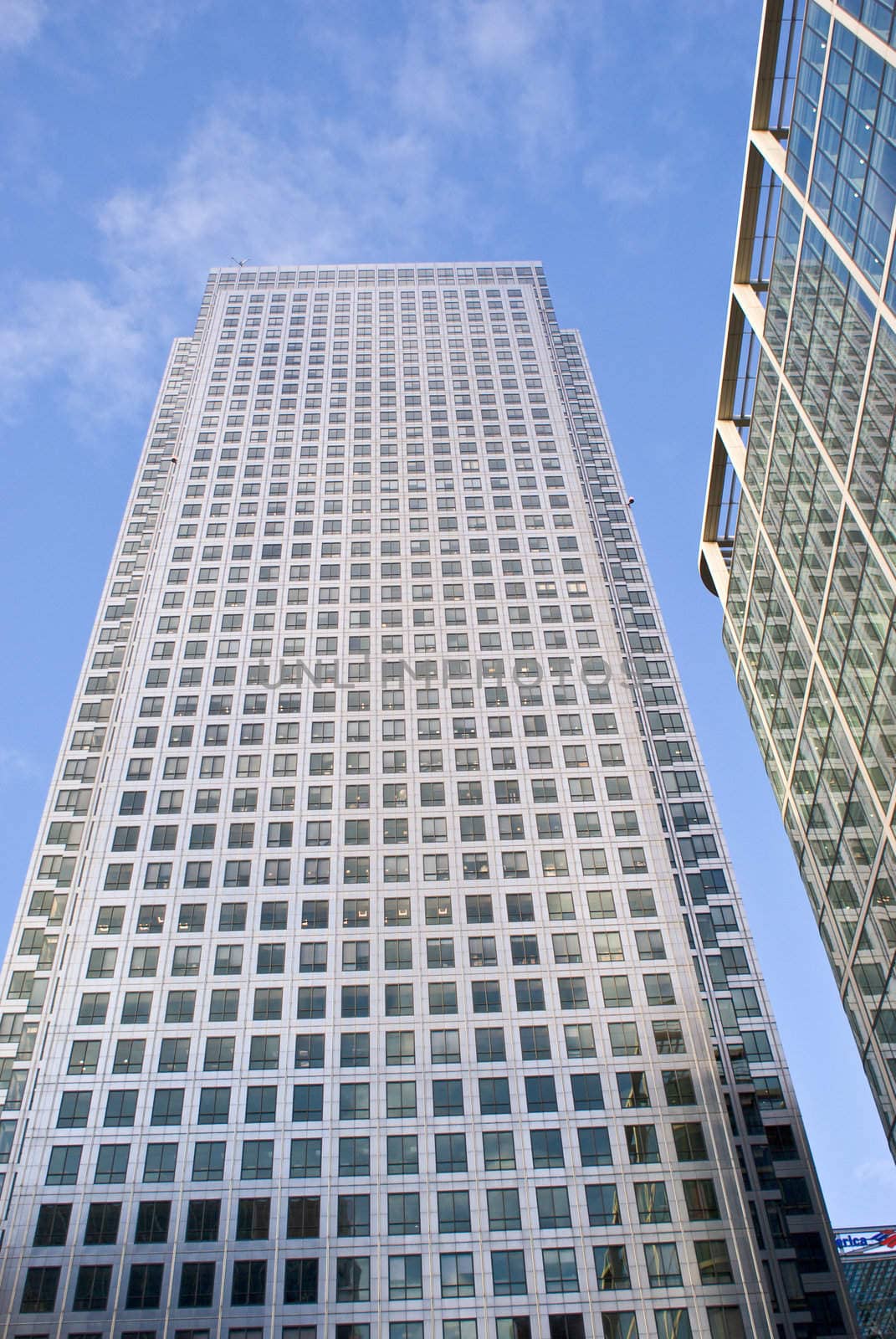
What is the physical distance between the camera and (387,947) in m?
A: 63.9

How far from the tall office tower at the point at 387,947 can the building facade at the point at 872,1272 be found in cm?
2384

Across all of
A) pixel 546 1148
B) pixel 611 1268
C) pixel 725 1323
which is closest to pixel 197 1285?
pixel 546 1148

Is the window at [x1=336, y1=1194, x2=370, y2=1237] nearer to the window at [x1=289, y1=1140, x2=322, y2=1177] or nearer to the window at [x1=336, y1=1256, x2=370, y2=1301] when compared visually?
the window at [x1=336, y1=1256, x2=370, y2=1301]

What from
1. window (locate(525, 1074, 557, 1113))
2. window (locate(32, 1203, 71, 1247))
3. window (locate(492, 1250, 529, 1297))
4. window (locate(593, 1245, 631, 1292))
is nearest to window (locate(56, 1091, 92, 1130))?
window (locate(32, 1203, 71, 1247))

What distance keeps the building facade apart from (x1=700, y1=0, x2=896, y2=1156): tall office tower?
53.7m

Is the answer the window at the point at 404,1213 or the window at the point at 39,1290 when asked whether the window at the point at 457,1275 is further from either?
the window at the point at 39,1290

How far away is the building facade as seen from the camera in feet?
274

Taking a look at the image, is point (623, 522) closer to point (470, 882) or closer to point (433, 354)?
point (433, 354)

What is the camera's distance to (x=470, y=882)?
6712cm

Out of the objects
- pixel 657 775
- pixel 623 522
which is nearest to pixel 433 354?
pixel 623 522

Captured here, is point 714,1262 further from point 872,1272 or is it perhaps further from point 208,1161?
point 872,1272

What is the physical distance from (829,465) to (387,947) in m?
38.6

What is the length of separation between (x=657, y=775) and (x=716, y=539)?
29264mm

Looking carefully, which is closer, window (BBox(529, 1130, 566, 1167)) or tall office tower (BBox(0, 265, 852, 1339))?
tall office tower (BBox(0, 265, 852, 1339))
